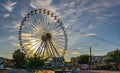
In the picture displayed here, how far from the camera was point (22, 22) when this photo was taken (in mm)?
75562

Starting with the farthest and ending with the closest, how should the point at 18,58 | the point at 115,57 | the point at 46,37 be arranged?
the point at 115,57 < the point at 18,58 < the point at 46,37

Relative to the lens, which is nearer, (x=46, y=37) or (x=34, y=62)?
(x=34, y=62)

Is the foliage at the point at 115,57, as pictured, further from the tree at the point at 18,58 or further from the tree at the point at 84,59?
the tree at the point at 84,59

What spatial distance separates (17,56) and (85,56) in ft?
288

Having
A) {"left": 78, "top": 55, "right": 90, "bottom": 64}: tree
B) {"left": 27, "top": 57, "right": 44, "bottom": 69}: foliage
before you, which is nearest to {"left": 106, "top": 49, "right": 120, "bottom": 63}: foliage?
{"left": 78, "top": 55, "right": 90, "bottom": 64}: tree

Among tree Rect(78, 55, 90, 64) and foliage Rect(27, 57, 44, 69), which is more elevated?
tree Rect(78, 55, 90, 64)

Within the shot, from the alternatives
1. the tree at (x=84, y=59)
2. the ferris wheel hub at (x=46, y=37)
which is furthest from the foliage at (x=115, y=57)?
the ferris wheel hub at (x=46, y=37)

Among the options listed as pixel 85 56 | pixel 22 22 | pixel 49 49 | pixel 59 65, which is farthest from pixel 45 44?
pixel 85 56

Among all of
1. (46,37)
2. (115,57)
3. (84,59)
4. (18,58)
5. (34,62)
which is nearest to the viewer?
(34,62)

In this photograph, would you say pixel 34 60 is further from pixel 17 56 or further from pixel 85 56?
pixel 85 56

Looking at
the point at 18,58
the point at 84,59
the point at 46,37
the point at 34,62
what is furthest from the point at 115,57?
the point at 34,62

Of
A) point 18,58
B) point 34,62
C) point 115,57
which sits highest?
point 115,57

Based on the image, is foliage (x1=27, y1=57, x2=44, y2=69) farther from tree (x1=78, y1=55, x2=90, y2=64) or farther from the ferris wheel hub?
tree (x1=78, y1=55, x2=90, y2=64)

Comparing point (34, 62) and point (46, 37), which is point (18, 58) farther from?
point (34, 62)
